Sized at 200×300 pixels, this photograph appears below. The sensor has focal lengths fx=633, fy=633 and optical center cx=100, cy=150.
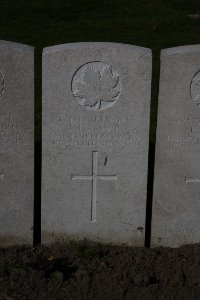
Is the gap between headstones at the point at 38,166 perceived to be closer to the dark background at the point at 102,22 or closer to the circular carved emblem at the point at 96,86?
the dark background at the point at 102,22

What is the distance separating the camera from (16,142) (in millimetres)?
5098

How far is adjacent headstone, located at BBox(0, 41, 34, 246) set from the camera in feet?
16.0

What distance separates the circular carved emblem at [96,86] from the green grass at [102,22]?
15.5 feet

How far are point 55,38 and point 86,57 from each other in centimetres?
683

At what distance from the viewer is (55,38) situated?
11.6m

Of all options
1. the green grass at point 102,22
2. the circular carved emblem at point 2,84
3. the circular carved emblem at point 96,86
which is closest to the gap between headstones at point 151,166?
the green grass at point 102,22

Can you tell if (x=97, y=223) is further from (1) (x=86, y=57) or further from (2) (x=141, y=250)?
(1) (x=86, y=57)

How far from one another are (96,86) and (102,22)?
26.7 ft

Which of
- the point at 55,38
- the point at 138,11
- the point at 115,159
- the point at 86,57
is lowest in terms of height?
the point at 115,159

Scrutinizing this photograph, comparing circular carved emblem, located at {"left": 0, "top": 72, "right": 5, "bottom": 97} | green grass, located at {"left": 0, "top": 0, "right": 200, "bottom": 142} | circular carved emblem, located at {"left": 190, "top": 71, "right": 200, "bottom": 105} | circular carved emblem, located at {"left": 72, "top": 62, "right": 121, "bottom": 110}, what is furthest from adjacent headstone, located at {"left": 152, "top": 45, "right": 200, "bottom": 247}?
green grass, located at {"left": 0, "top": 0, "right": 200, "bottom": 142}

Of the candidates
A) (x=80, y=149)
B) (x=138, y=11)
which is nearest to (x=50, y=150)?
(x=80, y=149)

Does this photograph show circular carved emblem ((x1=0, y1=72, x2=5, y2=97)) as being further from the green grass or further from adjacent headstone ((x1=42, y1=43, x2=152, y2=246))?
the green grass

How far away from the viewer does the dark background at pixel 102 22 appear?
1147 centimetres

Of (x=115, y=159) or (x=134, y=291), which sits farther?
(x=115, y=159)
